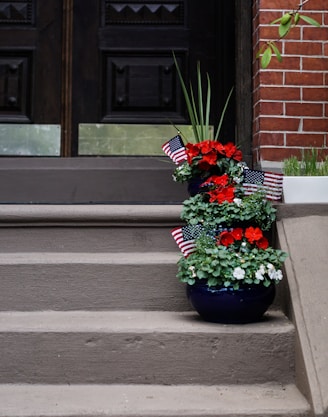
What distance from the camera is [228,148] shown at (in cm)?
289

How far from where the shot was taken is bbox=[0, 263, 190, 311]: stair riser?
9.09ft

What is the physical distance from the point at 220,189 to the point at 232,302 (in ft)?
1.80

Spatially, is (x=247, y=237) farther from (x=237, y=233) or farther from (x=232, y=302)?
(x=232, y=302)

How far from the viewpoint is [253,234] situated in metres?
2.60

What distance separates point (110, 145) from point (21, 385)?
1895 mm

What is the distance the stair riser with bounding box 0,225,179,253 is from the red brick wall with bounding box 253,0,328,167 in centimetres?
83

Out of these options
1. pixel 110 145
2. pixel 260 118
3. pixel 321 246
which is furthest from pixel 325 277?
pixel 110 145

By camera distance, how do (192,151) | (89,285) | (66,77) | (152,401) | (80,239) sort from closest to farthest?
(152,401)
(89,285)
(192,151)
(80,239)
(66,77)

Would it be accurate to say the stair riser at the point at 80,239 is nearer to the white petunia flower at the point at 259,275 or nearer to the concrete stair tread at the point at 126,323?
the concrete stair tread at the point at 126,323

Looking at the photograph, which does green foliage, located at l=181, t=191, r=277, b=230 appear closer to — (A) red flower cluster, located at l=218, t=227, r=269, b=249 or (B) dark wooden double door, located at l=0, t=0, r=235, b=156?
(A) red flower cluster, located at l=218, t=227, r=269, b=249

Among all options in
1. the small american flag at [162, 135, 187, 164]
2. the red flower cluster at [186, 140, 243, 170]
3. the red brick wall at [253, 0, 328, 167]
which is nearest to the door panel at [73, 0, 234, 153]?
the red brick wall at [253, 0, 328, 167]

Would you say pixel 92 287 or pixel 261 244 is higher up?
pixel 261 244

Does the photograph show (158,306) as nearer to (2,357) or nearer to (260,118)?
(2,357)

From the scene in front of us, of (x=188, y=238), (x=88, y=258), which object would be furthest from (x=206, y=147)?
(x=88, y=258)
